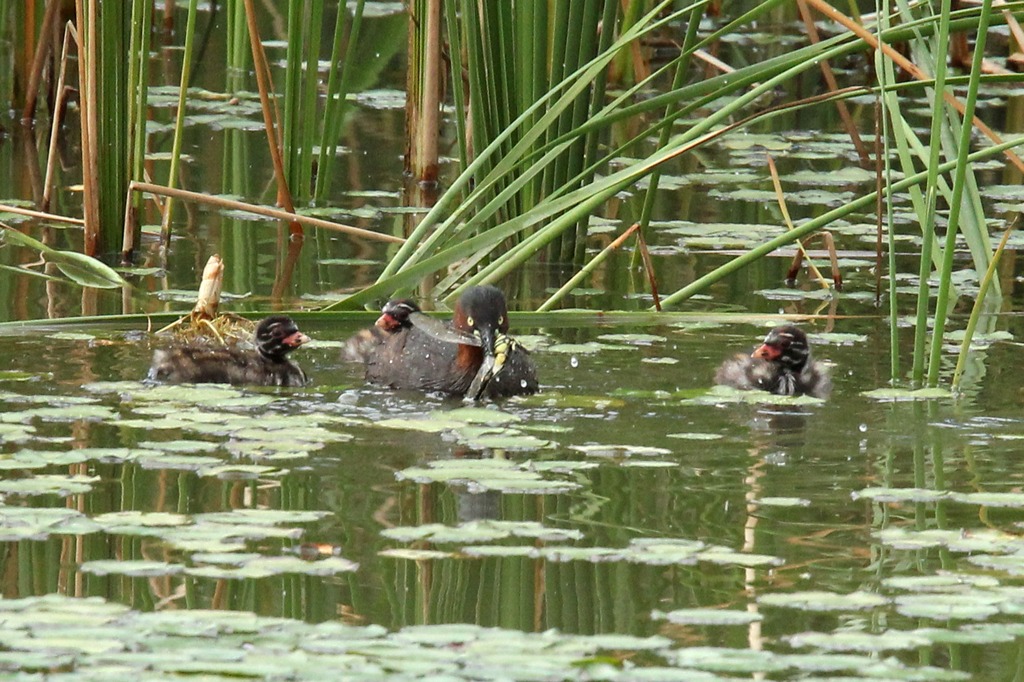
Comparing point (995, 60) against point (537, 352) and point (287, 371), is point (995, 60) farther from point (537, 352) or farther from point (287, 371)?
point (287, 371)

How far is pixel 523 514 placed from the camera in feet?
16.5

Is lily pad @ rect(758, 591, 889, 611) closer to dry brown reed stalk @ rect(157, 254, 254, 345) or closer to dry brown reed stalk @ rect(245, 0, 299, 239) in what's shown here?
dry brown reed stalk @ rect(157, 254, 254, 345)

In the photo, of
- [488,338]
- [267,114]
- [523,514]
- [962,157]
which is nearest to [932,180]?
[962,157]

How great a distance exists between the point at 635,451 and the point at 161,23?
1169cm

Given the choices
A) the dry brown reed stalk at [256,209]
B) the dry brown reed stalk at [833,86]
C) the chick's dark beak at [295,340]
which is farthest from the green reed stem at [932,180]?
the dry brown reed stalk at [256,209]

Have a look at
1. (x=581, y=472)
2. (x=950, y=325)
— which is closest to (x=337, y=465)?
(x=581, y=472)

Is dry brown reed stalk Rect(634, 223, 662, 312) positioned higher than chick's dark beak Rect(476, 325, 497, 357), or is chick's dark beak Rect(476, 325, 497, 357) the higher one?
dry brown reed stalk Rect(634, 223, 662, 312)

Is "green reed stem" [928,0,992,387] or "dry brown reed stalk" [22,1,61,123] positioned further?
"dry brown reed stalk" [22,1,61,123]

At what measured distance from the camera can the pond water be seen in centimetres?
392

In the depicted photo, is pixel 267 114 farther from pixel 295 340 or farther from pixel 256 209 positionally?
pixel 295 340

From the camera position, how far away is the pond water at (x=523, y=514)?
392 centimetres

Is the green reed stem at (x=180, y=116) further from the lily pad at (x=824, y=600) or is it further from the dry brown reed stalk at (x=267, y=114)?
the lily pad at (x=824, y=600)

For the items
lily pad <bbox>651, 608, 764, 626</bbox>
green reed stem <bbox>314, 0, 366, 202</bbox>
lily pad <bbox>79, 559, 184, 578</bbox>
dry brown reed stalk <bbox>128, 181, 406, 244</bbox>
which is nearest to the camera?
lily pad <bbox>651, 608, 764, 626</bbox>

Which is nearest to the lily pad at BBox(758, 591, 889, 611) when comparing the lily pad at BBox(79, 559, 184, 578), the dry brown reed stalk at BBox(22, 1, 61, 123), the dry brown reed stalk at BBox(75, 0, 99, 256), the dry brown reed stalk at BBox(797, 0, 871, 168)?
the lily pad at BBox(79, 559, 184, 578)
